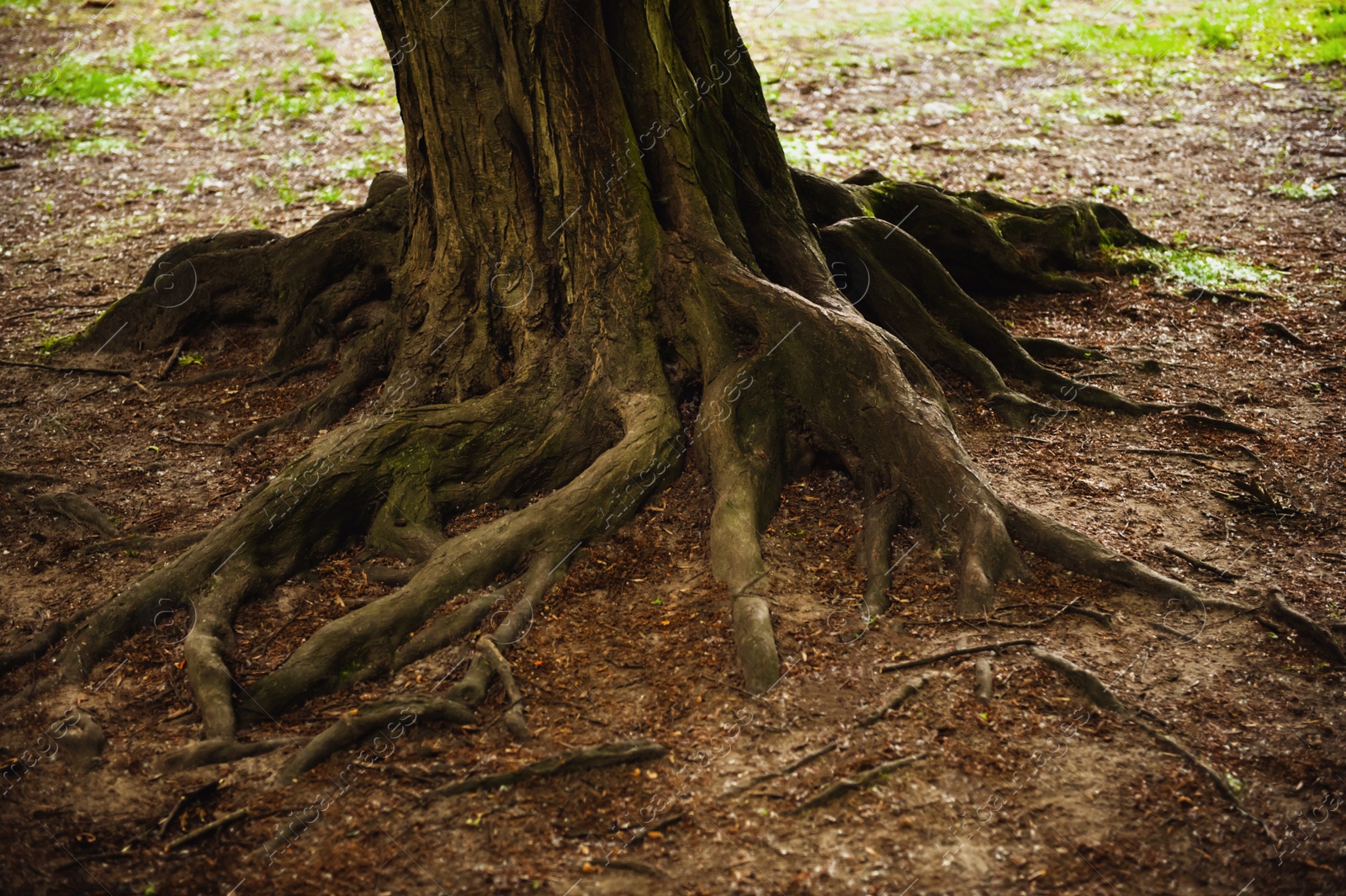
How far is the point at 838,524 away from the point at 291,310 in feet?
15.2

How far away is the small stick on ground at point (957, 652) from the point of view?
4.05 metres

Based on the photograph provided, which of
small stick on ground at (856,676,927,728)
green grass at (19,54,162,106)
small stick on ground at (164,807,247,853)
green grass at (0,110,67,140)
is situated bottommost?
small stick on ground at (164,807,247,853)

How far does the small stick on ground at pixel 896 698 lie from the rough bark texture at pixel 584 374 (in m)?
0.43

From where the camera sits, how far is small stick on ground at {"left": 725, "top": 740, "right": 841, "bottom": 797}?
3508mm

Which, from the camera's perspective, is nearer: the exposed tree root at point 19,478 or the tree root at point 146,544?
the tree root at point 146,544

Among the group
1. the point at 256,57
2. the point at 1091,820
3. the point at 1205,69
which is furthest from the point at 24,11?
the point at 1091,820

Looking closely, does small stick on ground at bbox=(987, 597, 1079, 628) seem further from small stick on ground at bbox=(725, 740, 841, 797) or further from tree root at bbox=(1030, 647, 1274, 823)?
small stick on ground at bbox=(725, 740, 841, 797)

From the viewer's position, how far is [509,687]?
4016mm

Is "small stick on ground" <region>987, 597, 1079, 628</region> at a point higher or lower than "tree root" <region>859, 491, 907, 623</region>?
lower

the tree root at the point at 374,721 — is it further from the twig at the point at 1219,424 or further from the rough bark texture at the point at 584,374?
the twig at the point at 1219,424

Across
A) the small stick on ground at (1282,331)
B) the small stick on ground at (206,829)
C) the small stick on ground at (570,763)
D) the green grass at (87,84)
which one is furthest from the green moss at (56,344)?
the small stick on ground at (1282,331)

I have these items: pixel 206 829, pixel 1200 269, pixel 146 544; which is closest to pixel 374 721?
pixel 206 829

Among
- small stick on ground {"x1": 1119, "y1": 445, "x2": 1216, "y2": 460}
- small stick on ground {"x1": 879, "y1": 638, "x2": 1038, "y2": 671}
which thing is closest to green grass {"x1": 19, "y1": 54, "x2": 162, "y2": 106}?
small stick on ground {"x1": 1119, "y1": 445, "x2": 1216, "y2": 460}

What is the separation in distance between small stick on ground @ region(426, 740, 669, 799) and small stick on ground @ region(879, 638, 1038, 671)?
108cm
